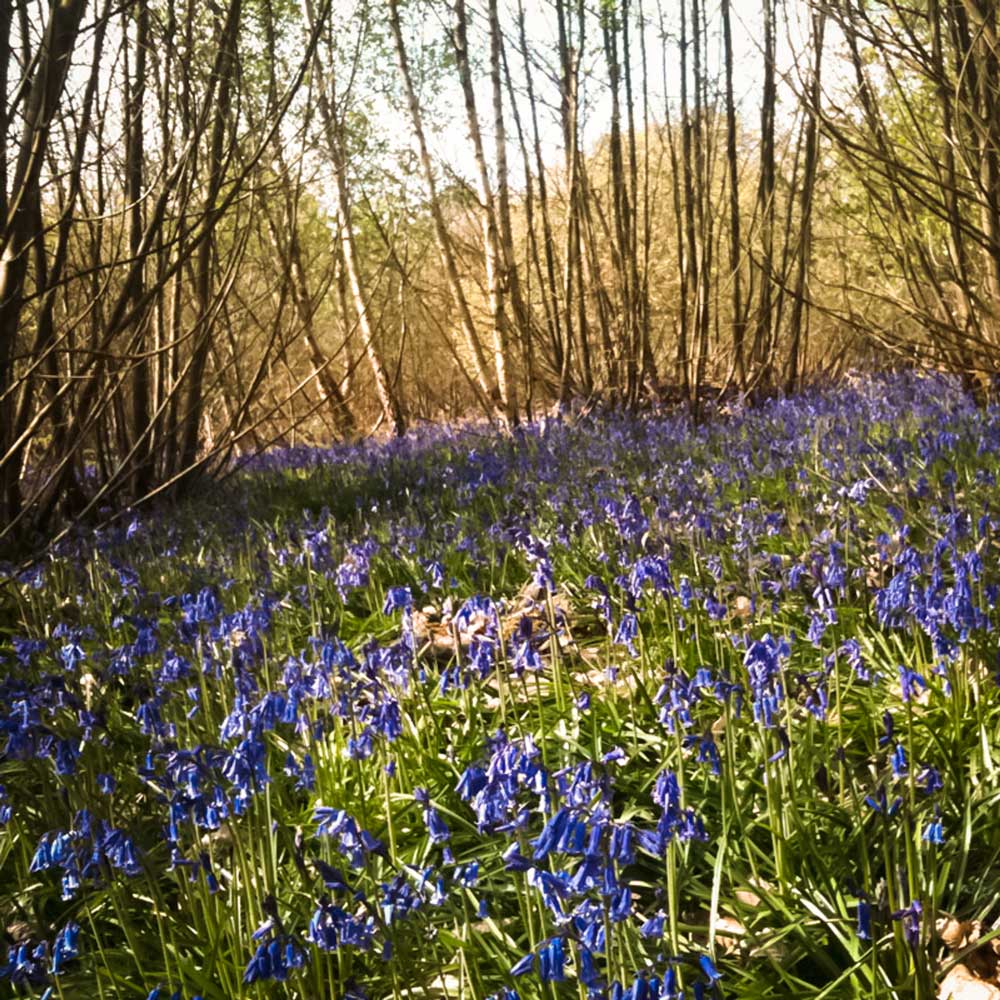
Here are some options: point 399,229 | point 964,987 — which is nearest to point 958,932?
point 964,987

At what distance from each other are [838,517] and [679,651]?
0.96m

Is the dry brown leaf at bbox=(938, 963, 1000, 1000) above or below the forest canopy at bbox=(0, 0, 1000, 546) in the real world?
below

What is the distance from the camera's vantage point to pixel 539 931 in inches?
65.9

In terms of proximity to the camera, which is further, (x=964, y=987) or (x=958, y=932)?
(x=958, y=932)

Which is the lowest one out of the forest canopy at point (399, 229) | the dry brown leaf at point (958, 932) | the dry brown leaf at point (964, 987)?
the dry brown leaf at point (964, 987)

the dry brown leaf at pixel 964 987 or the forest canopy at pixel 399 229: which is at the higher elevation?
the forest canopy at pixel 399 229

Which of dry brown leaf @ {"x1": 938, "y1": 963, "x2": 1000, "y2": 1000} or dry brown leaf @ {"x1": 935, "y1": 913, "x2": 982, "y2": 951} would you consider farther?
dry brown leaf @ {"x1": 935, "y1": 913, "x2": 982, "y2": 951}

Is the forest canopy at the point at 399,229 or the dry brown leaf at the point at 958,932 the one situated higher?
the forest canopy at the point at 399,229

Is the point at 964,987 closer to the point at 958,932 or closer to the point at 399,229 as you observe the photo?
the point at 958,932

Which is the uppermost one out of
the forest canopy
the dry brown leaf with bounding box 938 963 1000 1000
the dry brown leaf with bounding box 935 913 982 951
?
the forest canopy

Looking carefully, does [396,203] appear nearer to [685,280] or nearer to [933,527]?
[685,280]

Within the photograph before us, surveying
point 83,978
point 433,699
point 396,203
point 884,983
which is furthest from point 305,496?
point 396,203

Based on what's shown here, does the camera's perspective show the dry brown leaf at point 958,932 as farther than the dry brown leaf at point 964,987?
Yes

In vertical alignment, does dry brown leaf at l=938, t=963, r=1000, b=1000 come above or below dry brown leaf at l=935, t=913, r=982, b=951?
below
